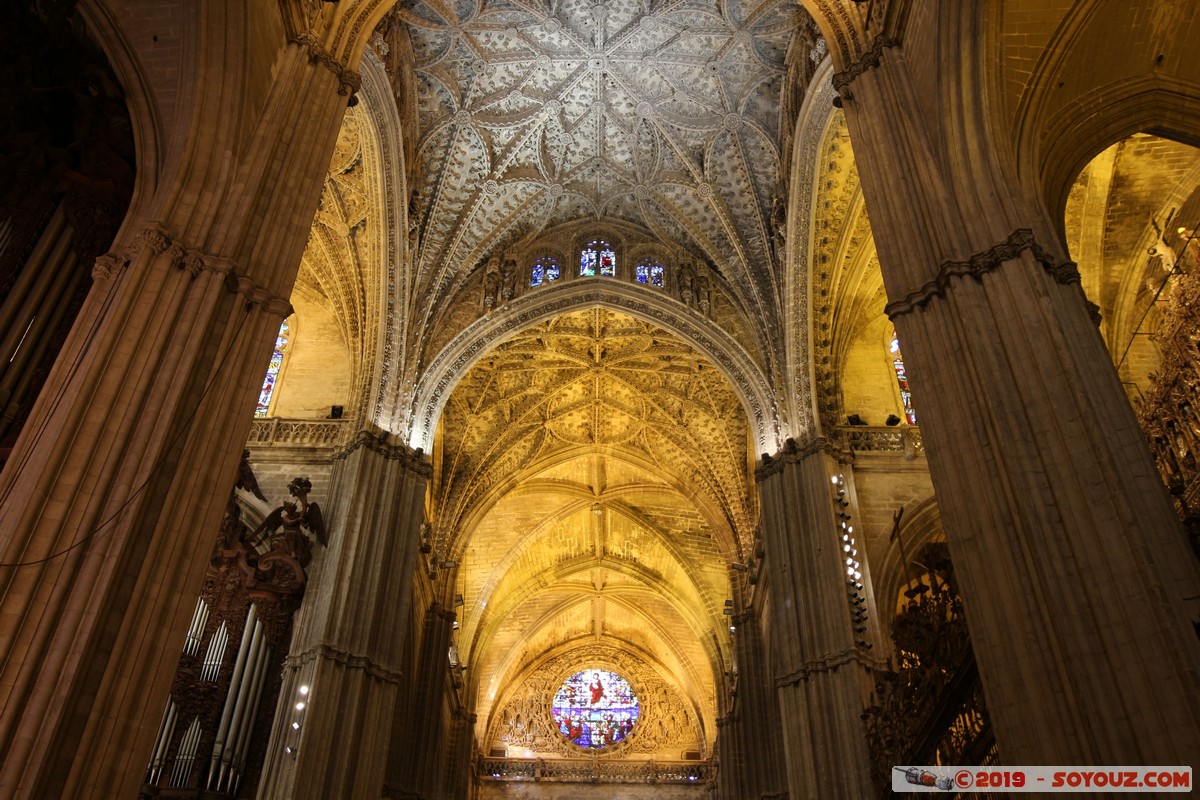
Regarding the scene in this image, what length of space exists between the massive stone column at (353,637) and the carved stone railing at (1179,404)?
34.3ft

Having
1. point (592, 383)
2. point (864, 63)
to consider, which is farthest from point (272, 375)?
point (864, 63)

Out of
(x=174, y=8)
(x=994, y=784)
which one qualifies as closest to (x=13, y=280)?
(x=174, y=8)

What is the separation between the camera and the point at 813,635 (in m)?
14.2

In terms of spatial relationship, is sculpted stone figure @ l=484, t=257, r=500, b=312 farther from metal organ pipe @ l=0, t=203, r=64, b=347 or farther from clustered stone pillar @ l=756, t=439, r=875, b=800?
metal organ pipe @ l=0, t=203, r=64, b=347

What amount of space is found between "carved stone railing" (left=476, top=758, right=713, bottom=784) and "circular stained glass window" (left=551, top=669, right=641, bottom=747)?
30.6 inches

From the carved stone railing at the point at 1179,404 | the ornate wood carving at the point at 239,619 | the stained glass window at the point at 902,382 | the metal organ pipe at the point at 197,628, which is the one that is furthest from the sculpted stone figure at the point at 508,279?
the carved stone railing at the point at 1179,404

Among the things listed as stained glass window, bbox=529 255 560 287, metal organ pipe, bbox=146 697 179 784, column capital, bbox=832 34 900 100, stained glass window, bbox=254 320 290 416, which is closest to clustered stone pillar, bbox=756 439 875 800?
stained glass window, bbox=529 255 560 287

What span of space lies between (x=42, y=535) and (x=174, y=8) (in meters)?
5.40

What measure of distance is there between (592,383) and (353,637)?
10261 millimetres

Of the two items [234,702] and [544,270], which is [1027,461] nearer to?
[234,702]

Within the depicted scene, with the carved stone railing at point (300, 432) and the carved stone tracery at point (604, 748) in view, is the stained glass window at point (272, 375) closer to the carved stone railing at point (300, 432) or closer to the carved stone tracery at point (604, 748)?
the carved stone railing at point (300, 432)

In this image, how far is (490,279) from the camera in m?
19.5

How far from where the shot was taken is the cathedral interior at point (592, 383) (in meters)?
6.48

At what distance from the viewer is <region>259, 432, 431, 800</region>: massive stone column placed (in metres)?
12.6
